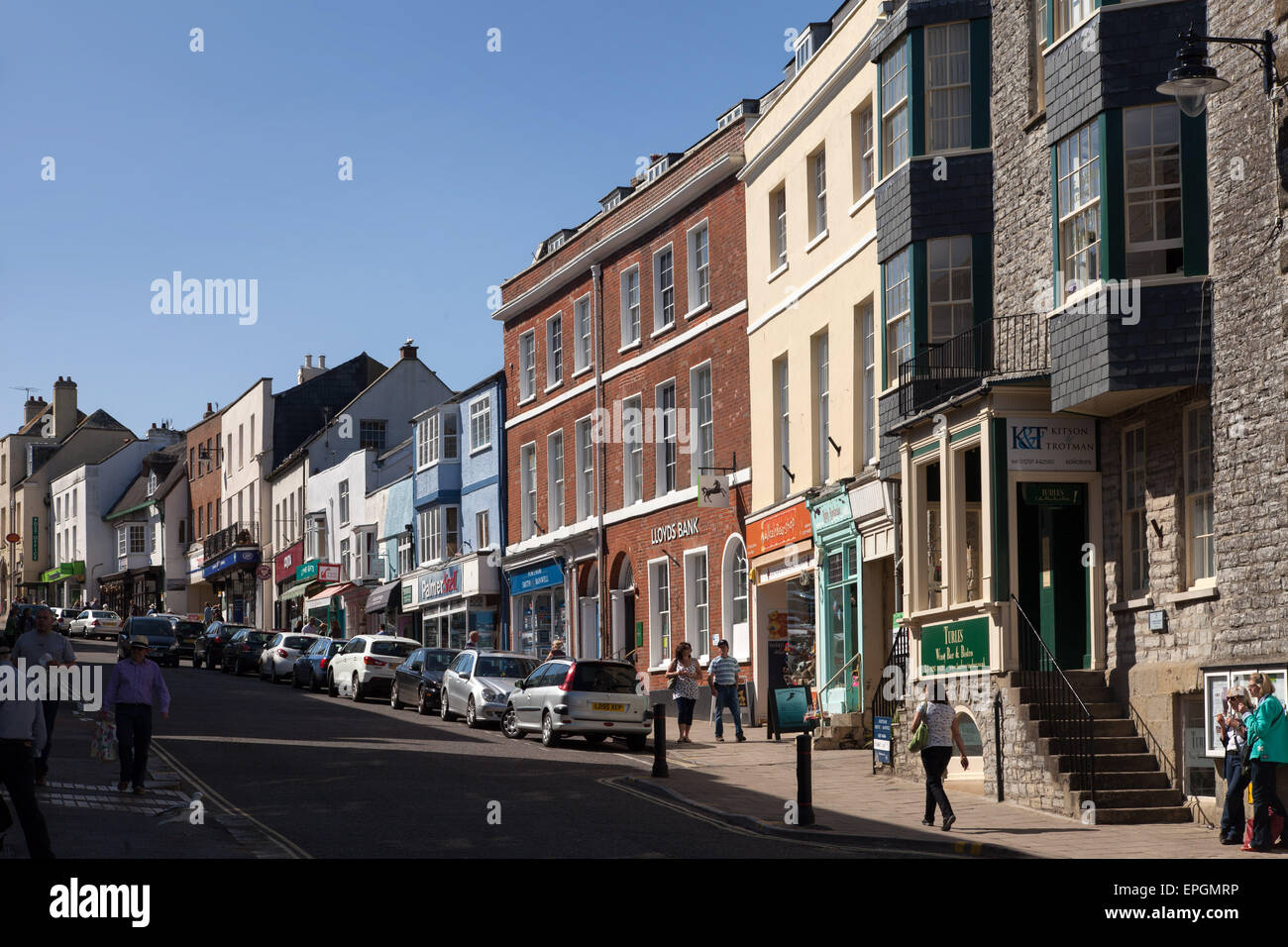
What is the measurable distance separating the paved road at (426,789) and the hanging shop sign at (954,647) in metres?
4.34

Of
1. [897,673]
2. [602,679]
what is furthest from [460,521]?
[897,673]

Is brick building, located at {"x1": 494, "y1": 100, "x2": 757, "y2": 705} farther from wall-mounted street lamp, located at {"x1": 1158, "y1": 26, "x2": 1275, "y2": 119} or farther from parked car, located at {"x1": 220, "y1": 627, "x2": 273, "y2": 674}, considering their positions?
wall-mounted street lamp, located at {"x1": 1158, "y1": 26, "x2": 1275, "y2": 119}

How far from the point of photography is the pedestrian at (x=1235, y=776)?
54.2 ft

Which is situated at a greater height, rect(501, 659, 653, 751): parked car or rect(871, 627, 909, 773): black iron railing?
rect(871, 627, 909, 773): black iron railing

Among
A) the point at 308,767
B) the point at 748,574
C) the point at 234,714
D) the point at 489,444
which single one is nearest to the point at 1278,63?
the point at 308,767

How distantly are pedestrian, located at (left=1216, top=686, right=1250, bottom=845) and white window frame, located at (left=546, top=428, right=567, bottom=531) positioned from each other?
91.0 ft

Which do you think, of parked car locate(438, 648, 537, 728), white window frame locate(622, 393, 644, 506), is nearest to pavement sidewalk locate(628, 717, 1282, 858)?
parked car locate(438, 648, 537, 728)

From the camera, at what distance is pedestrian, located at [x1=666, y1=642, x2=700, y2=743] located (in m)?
28.7

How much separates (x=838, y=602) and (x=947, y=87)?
9058 millimetres

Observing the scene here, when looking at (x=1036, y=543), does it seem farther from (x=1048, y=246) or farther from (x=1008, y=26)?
(x=1008, y=26)

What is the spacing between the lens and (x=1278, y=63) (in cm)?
1761

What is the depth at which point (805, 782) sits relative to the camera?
17.6 meters

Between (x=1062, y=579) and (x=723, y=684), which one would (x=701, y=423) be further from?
(x=1062, y=579)
